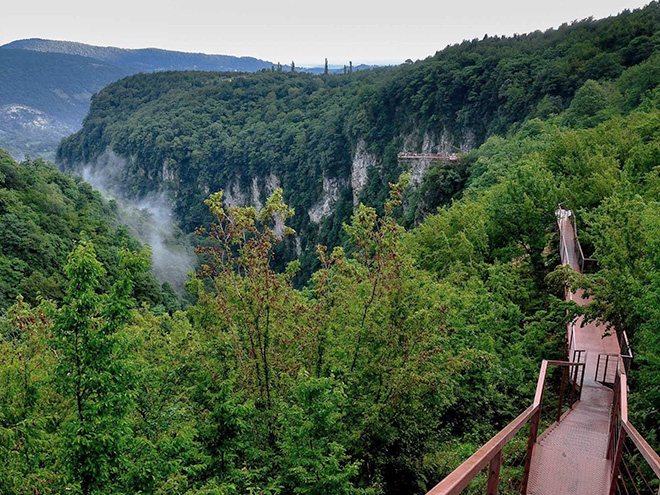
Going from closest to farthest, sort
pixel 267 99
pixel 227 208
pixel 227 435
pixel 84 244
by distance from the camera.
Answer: pixel 84 244 → pixel 227 435 → pixel 227 208 → pixel 267 99

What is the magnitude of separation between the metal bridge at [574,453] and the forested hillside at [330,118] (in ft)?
132

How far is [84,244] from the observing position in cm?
668

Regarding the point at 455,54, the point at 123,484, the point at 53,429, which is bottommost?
the point at 53,429

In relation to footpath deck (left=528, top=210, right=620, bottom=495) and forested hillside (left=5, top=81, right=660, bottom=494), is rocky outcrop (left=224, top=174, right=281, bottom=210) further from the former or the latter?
footpath deck (left=528, top=210, right=620, bottom=495)

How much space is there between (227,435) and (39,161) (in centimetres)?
6395

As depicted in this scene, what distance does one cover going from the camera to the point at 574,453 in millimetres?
6703

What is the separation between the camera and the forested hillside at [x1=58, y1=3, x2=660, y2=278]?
206ft

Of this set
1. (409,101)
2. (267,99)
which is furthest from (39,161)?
(267,99)

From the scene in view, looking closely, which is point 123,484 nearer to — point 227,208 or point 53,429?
point 53,429

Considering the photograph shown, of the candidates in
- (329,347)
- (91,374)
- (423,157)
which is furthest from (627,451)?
(423,157)

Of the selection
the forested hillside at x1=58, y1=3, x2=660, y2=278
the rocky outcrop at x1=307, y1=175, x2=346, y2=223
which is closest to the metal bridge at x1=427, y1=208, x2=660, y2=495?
the forested hillside at x1=58, y1=3, x2=660, y2=278

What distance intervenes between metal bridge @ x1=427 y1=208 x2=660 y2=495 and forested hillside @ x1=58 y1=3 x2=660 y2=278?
40100mm

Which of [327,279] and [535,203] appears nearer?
[327,279]

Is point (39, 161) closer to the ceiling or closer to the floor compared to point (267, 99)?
closer to the floor
